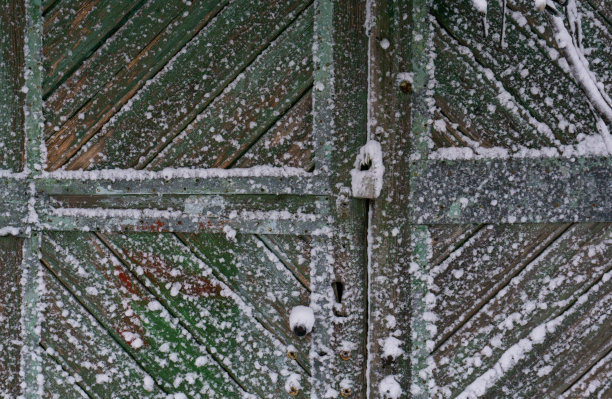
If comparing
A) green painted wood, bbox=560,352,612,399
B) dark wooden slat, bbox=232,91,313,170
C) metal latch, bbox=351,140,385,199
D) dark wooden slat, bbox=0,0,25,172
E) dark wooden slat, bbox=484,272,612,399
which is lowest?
green painted wood, bbox=560,352,612,399

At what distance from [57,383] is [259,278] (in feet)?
2.73

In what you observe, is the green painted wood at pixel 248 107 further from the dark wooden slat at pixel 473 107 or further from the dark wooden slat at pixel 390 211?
the dark wooden slat at pixel 473 107

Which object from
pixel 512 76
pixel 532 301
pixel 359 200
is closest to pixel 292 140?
pixel 359 200

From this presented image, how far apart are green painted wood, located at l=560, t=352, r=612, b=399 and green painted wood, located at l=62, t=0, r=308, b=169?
1.57 m

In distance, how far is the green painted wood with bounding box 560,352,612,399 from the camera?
143 cm

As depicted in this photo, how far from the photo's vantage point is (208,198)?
1426 mm

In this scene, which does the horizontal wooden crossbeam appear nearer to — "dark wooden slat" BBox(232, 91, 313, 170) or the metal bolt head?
"dark wooden slat" BBox(232, 91, 313, 170)

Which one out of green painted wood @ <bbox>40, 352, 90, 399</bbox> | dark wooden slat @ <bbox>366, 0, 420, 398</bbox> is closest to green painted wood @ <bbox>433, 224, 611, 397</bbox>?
Answer: dark wooden slat @ <bbox>366, 0, 420, 398</bbox>

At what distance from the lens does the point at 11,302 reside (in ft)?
4.90

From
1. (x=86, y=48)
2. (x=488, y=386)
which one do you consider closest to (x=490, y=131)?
(x=488, y=386)

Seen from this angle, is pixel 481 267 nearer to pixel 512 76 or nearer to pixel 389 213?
pixel 389 213

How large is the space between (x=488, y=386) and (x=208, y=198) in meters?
1.16

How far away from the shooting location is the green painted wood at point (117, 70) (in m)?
1.43

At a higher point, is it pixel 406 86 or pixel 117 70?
pixel 117 70
